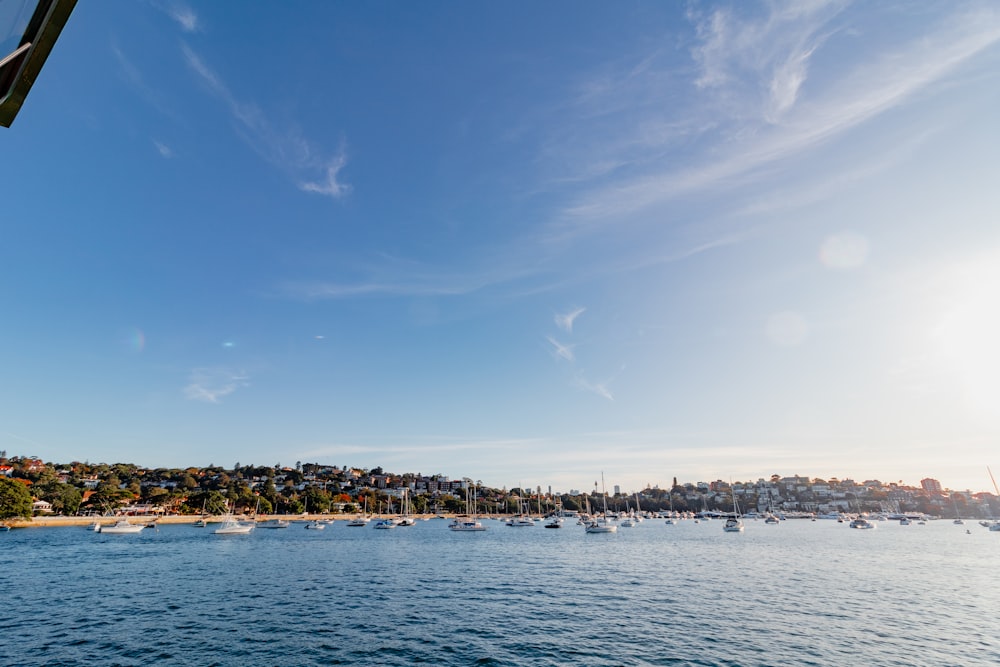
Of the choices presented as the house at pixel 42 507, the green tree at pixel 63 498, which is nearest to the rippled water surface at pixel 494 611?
the green tree at pixel 63 498

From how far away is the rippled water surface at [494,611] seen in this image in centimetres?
2456

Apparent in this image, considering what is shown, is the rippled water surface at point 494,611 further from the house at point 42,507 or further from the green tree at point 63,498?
the house at point 42,507

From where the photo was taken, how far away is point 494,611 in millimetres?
34125

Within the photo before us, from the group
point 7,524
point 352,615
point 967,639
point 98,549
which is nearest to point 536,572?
point 352,615

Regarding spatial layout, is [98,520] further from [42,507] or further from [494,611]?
[494,611]

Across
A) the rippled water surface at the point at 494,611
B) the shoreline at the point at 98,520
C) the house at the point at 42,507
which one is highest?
A: the rippled water surface at the point at 494,611

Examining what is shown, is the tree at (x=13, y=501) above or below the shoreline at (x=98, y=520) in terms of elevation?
above

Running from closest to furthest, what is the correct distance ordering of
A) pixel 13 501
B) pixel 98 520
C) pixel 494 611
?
pixel 494 611 < pixel 13 501 < pixel 98 520

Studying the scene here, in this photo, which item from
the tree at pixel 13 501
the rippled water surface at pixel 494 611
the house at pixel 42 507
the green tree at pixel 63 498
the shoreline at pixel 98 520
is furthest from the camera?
the green tree at pixel 63 498

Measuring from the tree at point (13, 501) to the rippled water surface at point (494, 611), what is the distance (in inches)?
2470

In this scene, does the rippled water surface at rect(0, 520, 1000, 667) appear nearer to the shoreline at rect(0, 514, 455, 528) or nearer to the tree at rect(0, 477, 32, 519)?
the tree at rect(0, 477, 32, 519)

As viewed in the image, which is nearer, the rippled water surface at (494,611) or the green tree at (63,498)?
the rippled water surface at (494,611)

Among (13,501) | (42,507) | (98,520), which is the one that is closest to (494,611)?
(13,501)

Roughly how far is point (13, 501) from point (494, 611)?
135704 mm
